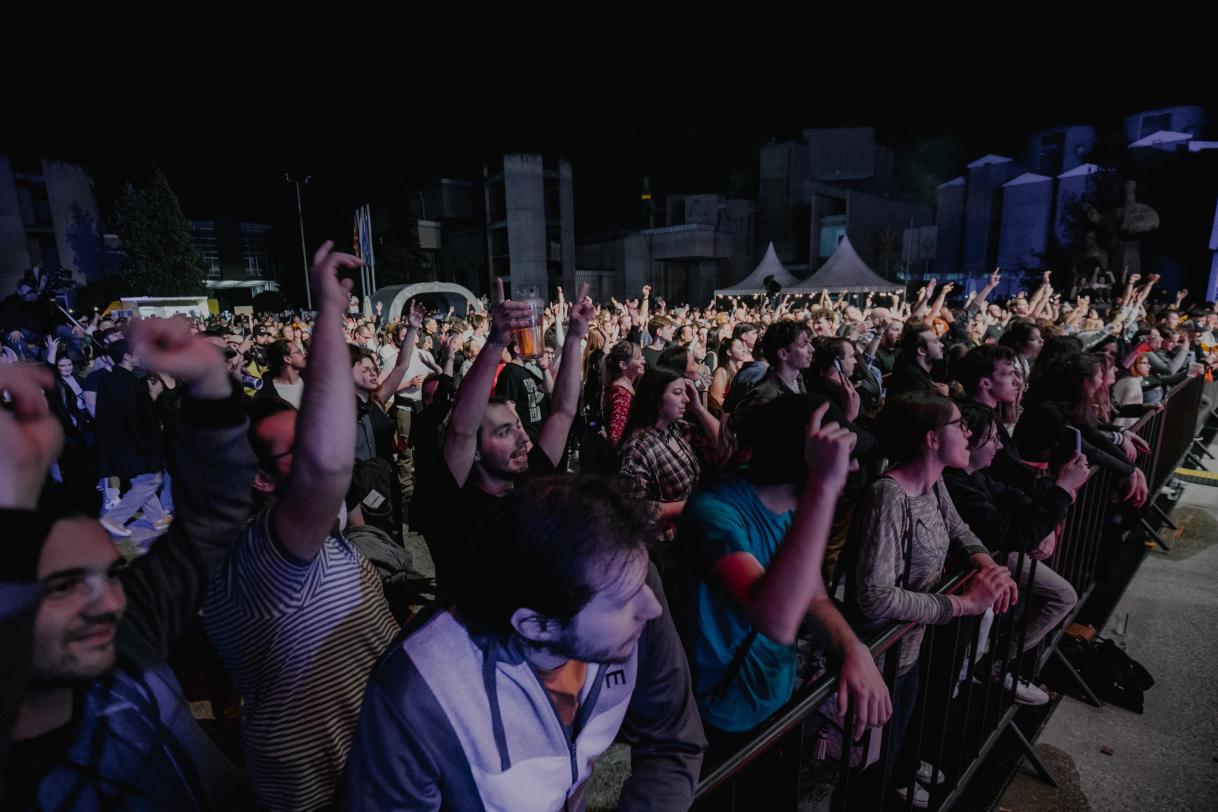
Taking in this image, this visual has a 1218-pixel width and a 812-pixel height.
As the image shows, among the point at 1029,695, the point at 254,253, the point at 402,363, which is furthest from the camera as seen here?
the point at 254,253

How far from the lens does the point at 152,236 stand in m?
48.3

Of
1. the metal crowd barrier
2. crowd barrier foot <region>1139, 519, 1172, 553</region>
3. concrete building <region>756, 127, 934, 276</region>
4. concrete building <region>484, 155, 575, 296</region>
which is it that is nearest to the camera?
the metal crowd barrier

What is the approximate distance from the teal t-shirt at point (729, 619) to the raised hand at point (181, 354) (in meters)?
1.44

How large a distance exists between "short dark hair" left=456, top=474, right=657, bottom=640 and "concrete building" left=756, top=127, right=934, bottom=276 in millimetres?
51631

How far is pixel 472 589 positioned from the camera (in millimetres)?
1221

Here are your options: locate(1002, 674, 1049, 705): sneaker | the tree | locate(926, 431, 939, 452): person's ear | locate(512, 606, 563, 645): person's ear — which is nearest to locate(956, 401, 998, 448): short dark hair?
locate(926, 431, 939, 452): person's ear

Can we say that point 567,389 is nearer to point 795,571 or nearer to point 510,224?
point 795,571

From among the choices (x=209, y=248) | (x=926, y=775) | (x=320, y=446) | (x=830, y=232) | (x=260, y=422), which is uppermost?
(x=209, y=248)

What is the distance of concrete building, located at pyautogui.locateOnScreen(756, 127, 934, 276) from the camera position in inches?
1978

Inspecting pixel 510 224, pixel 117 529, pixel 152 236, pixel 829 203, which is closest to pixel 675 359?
pixel 117 529

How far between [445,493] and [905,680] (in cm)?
221

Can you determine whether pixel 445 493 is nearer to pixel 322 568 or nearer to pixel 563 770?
pixel 322 568

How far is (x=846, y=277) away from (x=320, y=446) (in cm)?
2365

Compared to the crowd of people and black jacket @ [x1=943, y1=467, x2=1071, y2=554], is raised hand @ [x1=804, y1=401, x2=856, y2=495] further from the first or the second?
black jacket @ [x1=943, y1=467, x2=1071, y2=554]
